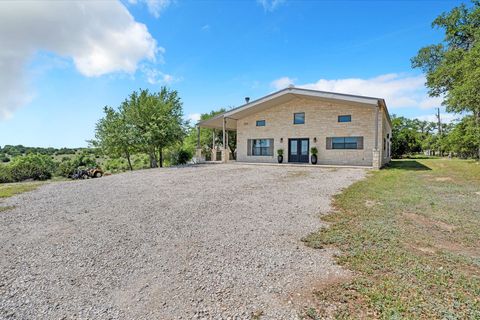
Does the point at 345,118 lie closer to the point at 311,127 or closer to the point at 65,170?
the point at 311,127

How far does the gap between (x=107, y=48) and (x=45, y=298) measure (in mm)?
11834

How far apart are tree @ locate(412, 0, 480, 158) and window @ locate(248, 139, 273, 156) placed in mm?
10753

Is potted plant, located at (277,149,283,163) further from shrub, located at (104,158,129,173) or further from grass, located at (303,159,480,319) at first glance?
shrub, located at (104,158,129,173)

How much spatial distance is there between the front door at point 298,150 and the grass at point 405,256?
1093cm

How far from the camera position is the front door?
56.9 ft

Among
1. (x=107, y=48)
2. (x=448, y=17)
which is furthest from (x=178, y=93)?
(x=448, y=17)

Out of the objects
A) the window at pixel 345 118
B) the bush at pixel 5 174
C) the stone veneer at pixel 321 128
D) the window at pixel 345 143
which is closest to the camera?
the bush at pixel 5 174

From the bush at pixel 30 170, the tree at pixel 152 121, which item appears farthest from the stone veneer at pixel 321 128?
the bush at pixel 30 170

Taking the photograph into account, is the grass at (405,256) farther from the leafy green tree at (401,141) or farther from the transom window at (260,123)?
the leafy green tree at (401,141)

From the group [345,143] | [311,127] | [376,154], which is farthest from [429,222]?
[311,127]

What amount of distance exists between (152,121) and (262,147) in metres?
8.59

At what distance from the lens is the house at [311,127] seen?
49.8ft

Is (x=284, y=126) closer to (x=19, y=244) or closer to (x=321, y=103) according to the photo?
(x=321, y=103)

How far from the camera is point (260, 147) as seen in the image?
19219mm
